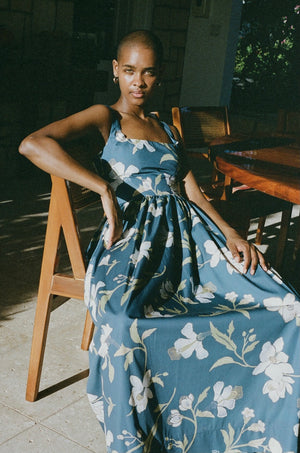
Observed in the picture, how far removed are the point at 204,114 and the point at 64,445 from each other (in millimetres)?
2448

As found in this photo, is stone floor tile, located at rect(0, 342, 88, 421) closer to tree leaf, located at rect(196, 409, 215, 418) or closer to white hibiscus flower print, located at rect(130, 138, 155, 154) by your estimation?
tree leaf, located at rect(196, 409, 215, 418)

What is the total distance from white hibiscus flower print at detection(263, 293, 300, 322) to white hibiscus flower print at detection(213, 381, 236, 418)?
0.26m

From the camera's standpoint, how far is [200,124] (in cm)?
366

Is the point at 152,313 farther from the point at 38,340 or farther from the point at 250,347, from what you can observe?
the point at 38,340

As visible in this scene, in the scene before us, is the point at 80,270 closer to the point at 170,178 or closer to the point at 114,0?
the point at 170,178

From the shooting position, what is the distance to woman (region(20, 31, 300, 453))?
157 centimetres

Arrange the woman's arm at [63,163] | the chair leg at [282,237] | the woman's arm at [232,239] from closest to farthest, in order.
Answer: the woman's arm at [63,163]
the woman's arm at [232,239]
the chair leg at [282,237]

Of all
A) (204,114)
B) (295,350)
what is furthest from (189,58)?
(295,350)

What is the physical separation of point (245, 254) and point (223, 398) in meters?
0.48

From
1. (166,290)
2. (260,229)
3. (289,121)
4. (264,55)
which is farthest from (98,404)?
(264,55)

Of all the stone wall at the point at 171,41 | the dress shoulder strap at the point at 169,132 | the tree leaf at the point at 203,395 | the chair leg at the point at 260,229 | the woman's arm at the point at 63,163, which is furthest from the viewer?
the stone wall at the point at 171,41

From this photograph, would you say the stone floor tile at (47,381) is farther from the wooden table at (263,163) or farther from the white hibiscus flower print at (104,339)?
the wooden table at (263,163)

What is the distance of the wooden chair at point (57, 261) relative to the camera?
6.15ft

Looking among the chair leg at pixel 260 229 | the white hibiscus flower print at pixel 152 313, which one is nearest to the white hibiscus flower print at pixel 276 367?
the white hibiscus flower print at pixel 152 313
